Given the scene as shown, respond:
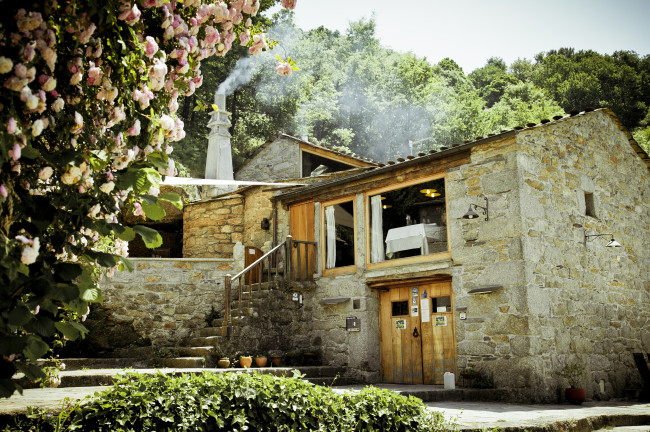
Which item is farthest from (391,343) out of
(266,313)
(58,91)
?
(58,91)

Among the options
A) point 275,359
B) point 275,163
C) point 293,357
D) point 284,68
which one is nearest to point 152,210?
point 284,68

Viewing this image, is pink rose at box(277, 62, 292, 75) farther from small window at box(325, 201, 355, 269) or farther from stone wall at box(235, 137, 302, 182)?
stone wall at box(235, 137, 302, 182)

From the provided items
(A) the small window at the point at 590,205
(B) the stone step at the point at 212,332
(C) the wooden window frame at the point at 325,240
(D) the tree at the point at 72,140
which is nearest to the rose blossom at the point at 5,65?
(D) the tree at the point at 72,140

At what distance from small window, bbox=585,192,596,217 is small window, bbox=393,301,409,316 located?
3.64 meters

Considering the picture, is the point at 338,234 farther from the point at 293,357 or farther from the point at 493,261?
the point at 493,261

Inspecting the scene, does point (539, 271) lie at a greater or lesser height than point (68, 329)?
greater

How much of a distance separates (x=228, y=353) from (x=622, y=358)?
22.6 feet

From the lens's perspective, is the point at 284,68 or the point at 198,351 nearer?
the point at 284,68

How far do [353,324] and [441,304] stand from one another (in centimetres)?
171

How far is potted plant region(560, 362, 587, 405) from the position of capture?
26.8ft

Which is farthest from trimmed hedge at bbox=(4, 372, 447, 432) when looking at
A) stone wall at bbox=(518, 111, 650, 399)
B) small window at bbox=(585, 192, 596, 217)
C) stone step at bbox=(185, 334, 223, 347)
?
small window at bbox=(585, 192, 596, 217)

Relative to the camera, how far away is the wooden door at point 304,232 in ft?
38.9

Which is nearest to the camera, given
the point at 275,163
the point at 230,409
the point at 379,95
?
the point at 230,409

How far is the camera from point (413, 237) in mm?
10273
